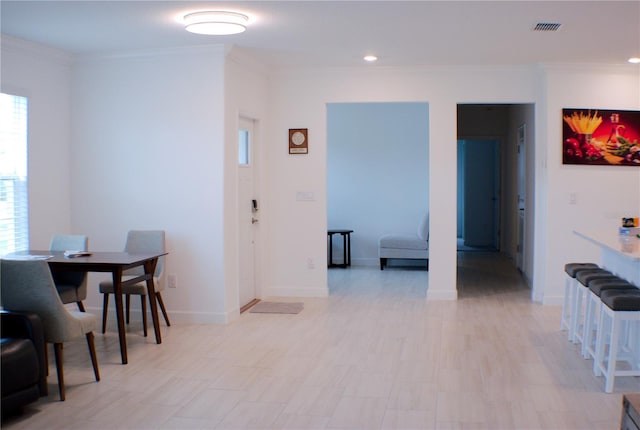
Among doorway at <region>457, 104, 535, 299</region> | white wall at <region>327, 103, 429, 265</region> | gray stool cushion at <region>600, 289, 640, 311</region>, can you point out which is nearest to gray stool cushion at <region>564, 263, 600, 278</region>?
gray stool cushion at <region>600, 289, 640, 311</region>

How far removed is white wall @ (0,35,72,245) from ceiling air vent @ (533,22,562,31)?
401 cm

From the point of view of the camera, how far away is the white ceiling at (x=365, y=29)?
434cm

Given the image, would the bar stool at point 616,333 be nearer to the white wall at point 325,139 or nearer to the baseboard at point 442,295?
the baseboard at point 442,295

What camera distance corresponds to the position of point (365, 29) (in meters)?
5.03

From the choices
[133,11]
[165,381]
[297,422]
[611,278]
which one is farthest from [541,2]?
[165,381]

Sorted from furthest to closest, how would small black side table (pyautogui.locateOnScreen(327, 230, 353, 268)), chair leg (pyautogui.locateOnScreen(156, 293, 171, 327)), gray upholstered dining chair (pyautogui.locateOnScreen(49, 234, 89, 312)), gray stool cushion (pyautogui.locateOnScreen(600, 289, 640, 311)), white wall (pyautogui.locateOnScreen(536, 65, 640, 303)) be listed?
small black side table (pyautogui.locateOnScreen(327, 230, 353, 268)) → white wall (pyautogui.locateOnScreen(536, 65, 640, 303)) → chair leg (pyautogui.locateOnScreen(156, 293, 171, 327)) → gray upholstered dining chair (pyautogui.locateOnScreen(49, 234, 89, 312)) → gray stool cushion (pyautogui.locateOnScreen(600, 289, 640, 311))

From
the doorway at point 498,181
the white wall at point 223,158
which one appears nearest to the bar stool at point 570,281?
the white wall at point 223,158

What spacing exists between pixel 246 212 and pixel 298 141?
39.1 inches

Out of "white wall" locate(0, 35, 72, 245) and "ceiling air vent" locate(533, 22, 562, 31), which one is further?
"white wall" locate(0, 35, 72, 245)

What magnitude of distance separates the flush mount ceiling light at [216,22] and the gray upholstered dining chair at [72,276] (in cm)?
189

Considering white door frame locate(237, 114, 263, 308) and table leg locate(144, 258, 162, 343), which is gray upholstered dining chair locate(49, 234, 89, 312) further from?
white door frame locate(237, 114, 263, 308)

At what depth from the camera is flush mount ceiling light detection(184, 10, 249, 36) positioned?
4.57 meters

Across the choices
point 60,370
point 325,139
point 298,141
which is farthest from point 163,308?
point 325,139

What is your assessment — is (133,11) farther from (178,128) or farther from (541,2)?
(541,2)
